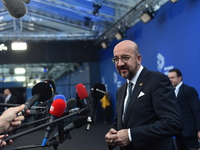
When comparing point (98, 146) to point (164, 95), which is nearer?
point (164, 95)

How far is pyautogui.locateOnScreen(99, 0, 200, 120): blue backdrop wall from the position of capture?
636 centimetres

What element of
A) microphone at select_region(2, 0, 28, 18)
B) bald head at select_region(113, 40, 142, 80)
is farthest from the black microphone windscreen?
microphone at select_region(2, 0, 28, 18)

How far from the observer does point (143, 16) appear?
827 centimetres

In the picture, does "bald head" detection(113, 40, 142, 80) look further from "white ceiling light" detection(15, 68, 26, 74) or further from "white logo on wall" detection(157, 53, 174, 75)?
"white ceiling light" detection(15, 68, 26, 74)

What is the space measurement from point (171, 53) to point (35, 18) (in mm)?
7359

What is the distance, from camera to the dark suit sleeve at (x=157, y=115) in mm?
1862

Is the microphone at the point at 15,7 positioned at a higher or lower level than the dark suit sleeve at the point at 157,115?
higher

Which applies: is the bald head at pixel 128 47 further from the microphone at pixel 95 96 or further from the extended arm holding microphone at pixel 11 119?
the extended arm holding microphone at pixel 11 119

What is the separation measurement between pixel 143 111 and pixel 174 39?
5.65 m

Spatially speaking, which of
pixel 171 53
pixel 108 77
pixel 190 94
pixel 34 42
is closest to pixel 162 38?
pixel 171 53

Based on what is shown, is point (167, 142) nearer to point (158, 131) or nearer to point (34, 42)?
point (158, 131)

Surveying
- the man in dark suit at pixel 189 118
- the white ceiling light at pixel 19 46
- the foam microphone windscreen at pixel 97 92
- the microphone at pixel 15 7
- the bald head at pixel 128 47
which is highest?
the white ceiling light at pixel 19 46

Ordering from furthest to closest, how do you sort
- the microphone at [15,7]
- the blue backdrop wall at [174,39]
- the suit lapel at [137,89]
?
1. the blue backdrop wall at [174,39]
2. the microphone at [15,7]
3. the suit lapel at [137,89]

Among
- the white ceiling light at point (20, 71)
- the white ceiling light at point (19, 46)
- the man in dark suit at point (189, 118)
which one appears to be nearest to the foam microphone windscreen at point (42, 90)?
the man in dark suit at point (189, 118)
